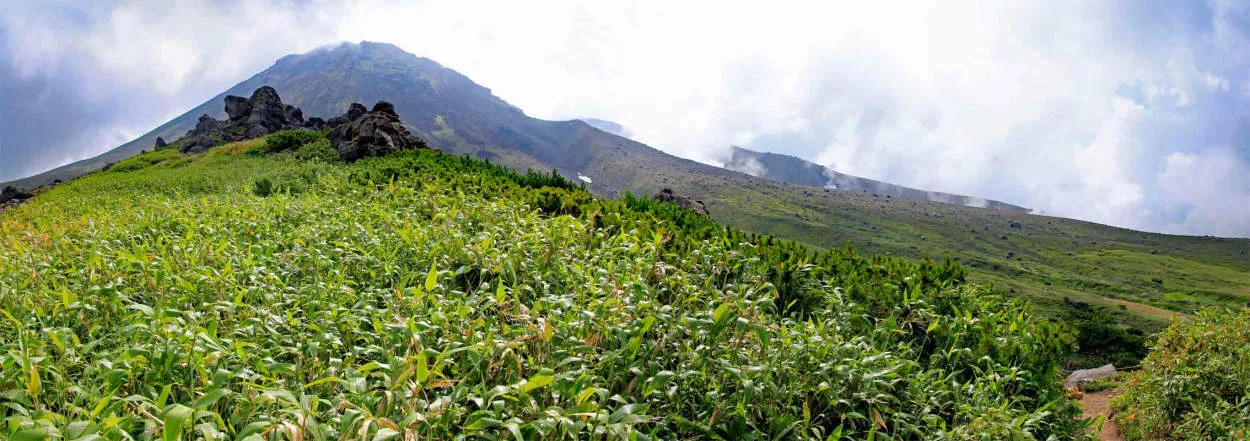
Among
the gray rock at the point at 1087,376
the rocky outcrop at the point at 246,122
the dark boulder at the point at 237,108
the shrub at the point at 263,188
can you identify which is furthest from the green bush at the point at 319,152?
the dark boulder at the point at 237,108

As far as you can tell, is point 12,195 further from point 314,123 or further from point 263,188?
point 263,188

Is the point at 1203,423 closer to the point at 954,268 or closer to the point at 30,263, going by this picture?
the point at 954,268

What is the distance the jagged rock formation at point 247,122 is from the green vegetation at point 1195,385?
58297 millimetres

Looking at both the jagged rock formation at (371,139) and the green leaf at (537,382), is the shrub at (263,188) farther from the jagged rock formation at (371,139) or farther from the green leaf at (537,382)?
the green leaf at (537,382)

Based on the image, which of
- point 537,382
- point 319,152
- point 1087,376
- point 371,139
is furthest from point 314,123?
point 537,382

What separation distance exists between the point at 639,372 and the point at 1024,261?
183 metres

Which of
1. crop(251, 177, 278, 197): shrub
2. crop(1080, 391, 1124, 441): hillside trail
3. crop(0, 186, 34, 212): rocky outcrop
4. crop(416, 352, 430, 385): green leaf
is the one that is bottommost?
crop(1080, 391, 1124, 441): hillside trail

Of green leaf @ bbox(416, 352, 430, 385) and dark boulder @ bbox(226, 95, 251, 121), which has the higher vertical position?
dark boulder @ bbox(226, 95, 251, 121)

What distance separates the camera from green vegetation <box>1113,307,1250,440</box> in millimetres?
7250

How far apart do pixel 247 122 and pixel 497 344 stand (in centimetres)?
6427

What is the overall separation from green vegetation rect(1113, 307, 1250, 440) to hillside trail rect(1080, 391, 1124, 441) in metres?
0.27

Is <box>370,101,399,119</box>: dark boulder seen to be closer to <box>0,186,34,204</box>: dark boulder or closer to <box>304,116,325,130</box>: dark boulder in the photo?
<box>0,186,34,204</box>: dark boulder

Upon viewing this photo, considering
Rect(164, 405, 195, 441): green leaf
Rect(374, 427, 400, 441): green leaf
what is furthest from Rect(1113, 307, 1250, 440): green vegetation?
Rect(164, 405, 195, 441): green leaf

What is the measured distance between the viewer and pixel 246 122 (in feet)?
182
